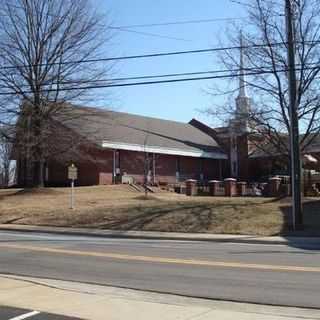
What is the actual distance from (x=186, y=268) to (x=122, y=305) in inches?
193

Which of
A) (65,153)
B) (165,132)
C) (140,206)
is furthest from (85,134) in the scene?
(165,132)

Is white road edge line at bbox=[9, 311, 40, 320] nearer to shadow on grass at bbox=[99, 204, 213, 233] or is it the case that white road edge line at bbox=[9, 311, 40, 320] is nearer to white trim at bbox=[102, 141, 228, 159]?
shadow on grass at bbox=[99, 204, 213, 233]

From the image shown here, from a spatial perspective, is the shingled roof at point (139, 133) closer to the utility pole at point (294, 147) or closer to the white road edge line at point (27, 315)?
the utility pole at point (294, 147)

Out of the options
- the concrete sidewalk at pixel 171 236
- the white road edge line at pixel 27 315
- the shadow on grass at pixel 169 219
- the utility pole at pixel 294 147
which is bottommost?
the white road edge line at pixel 27 315

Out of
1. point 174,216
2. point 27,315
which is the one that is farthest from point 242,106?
point 27,315

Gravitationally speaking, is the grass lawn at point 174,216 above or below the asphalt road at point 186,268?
above

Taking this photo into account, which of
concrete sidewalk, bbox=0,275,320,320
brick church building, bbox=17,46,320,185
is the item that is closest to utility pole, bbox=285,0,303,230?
brick church building, bbox=17,46,320,185

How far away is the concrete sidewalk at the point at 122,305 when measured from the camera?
372 inches

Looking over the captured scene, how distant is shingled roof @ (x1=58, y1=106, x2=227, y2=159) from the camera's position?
4694 cm

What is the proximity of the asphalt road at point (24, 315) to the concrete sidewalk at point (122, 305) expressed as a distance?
21 centimetres

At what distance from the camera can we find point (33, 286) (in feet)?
40.4

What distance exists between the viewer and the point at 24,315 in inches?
374

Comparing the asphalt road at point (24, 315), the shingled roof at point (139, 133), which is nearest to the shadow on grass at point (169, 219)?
the shingled roof at point (139, 133)

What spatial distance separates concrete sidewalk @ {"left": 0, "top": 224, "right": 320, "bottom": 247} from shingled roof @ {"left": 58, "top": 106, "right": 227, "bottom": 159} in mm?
16071
